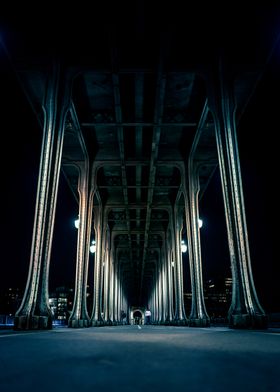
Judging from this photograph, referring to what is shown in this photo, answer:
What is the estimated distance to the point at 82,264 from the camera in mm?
16531

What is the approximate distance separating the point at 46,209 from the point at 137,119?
815 cm

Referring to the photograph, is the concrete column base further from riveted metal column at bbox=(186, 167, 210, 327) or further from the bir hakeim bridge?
riveted metal column at bbox=(186, 167, 210, 327)

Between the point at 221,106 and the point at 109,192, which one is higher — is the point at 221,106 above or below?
below

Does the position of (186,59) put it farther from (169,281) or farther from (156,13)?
(169,281)

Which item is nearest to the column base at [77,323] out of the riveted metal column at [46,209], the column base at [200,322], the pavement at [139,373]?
the column base at [200,322]

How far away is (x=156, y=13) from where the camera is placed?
11172mm

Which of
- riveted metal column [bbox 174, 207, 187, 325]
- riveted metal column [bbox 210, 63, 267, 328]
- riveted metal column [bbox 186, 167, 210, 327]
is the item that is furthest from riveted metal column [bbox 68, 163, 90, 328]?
riveted metal column [bbox 174, 207, 187, 325]

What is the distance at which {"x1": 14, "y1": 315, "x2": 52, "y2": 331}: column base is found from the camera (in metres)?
8.18

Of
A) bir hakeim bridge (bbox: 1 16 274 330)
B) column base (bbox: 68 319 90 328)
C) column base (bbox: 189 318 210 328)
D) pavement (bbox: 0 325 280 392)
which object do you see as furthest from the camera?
column base (bbox: 189 318 210 328)

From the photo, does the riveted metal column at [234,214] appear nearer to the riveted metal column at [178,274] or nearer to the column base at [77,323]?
the column base at [77,323]

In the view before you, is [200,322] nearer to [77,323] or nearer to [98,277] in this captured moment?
[77,323]

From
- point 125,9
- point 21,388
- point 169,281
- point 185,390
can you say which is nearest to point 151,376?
point 185,390

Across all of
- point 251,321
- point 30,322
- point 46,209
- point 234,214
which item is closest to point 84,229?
point 46,209

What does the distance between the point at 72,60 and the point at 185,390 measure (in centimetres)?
1310
